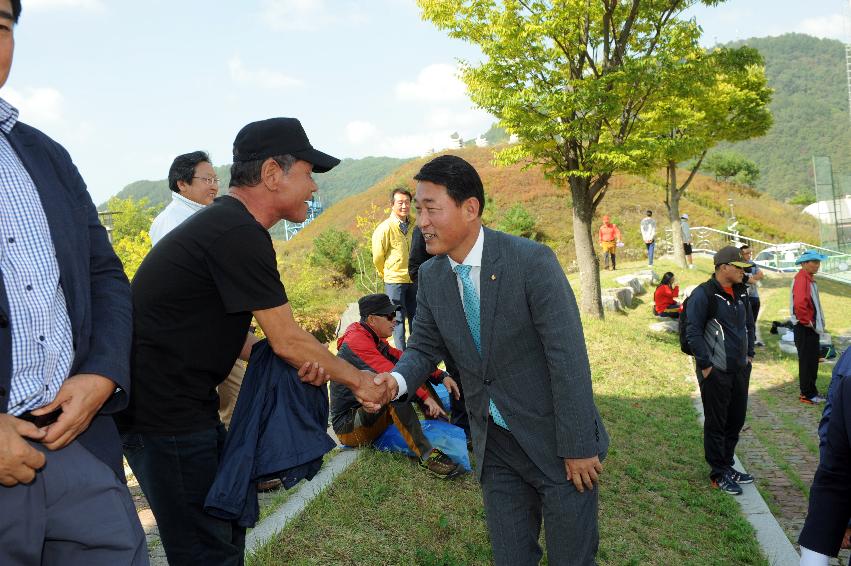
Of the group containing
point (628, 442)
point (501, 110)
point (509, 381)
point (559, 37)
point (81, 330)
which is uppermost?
point (559, 37)

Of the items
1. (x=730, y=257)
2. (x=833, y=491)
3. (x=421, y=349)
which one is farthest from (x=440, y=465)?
(x=833, y=491)

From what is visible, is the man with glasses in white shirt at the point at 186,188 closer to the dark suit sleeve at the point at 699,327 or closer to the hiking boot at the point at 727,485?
the dark suit sleeve at the point at 699,327

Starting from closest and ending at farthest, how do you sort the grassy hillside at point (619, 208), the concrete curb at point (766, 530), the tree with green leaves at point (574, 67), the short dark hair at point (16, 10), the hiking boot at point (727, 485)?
the short dark hair at point (16, 10) → the concrete curb at point (766, 530) → the hiking boot at point (727, 485) → the tree with green leaves at point (574, 67) → the grassy hillside at point (619, 208)

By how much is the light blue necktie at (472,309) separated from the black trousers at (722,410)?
13.7 feet

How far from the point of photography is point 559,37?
12961 mm

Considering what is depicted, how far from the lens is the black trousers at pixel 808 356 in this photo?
1007cm

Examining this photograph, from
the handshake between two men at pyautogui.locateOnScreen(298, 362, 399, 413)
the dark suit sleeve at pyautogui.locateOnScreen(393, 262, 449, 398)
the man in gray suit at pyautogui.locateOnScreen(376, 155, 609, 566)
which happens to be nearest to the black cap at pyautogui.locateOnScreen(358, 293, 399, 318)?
the dark suit sleeve at pyautogui.locateOnScreen(393, 262, 449, 398)

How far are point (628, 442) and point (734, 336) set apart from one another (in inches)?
77.5

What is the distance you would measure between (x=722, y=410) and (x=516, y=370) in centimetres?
440

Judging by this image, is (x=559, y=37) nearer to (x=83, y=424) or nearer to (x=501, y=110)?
(x=501, y=110)

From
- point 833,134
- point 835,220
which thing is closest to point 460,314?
point 835,220

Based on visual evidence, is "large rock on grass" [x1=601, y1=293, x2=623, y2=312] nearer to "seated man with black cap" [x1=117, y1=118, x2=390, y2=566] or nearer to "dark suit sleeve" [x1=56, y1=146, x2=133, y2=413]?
"seated man with black cap" [x1=117, y1=118, x2=390, y2=566]

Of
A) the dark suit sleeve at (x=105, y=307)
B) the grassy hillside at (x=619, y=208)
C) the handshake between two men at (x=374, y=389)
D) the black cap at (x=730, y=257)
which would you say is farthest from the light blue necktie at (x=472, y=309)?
the grassy hillside at (x=619, y=208)

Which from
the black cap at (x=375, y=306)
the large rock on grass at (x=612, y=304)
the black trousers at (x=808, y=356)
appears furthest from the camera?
the large rock on grass at (x=612, y=304)
